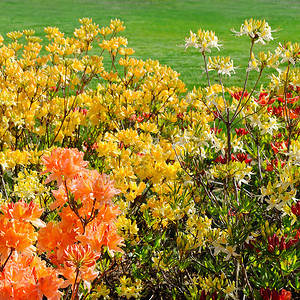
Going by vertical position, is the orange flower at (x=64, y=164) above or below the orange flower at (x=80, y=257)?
above

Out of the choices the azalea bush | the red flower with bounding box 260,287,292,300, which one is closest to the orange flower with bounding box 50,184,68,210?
the azalea bush

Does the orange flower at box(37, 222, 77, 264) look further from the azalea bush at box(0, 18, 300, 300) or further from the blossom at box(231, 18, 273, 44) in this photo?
the blossom at box(231, 18, 273, 44)

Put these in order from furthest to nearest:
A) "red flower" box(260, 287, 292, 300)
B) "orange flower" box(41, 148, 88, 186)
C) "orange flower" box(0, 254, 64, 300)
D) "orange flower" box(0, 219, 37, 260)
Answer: "red flower" box(260, 287, 292, 300)
"orange flower" box(41, 148, 88, 186)
"orange flower" box(0, 219, 37, 260)
"orange flower" box(0, 254, 64, 300)

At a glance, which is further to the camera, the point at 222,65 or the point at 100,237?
the point at 222,65

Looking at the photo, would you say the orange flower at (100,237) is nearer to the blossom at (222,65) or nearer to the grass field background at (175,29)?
the blossom at (222,65)

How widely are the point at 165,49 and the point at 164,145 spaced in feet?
36.2

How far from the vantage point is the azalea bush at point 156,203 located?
→ 1.08 metres

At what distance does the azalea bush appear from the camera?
3.53 feet

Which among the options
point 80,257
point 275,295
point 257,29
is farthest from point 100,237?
point 257,29

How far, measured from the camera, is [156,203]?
1948 millimetres

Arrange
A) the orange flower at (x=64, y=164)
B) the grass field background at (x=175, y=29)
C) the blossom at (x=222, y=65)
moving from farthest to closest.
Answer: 1. the grass field background at (x=175, y=29)
2. the blossom at (x=222, y=65)
3. the orange flower at (x=64, y=164)

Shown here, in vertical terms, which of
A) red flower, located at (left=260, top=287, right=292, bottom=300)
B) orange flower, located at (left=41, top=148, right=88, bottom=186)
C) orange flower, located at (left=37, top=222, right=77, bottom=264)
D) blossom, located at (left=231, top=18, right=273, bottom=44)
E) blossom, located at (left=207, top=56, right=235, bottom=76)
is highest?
blossom, located at (left=231, top=18, right=273, bottom=44)

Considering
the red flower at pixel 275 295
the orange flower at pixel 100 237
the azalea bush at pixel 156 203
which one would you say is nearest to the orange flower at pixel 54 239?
the azalea bush at pixel 156 203

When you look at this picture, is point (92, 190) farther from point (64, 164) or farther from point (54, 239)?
point (54, 239)
